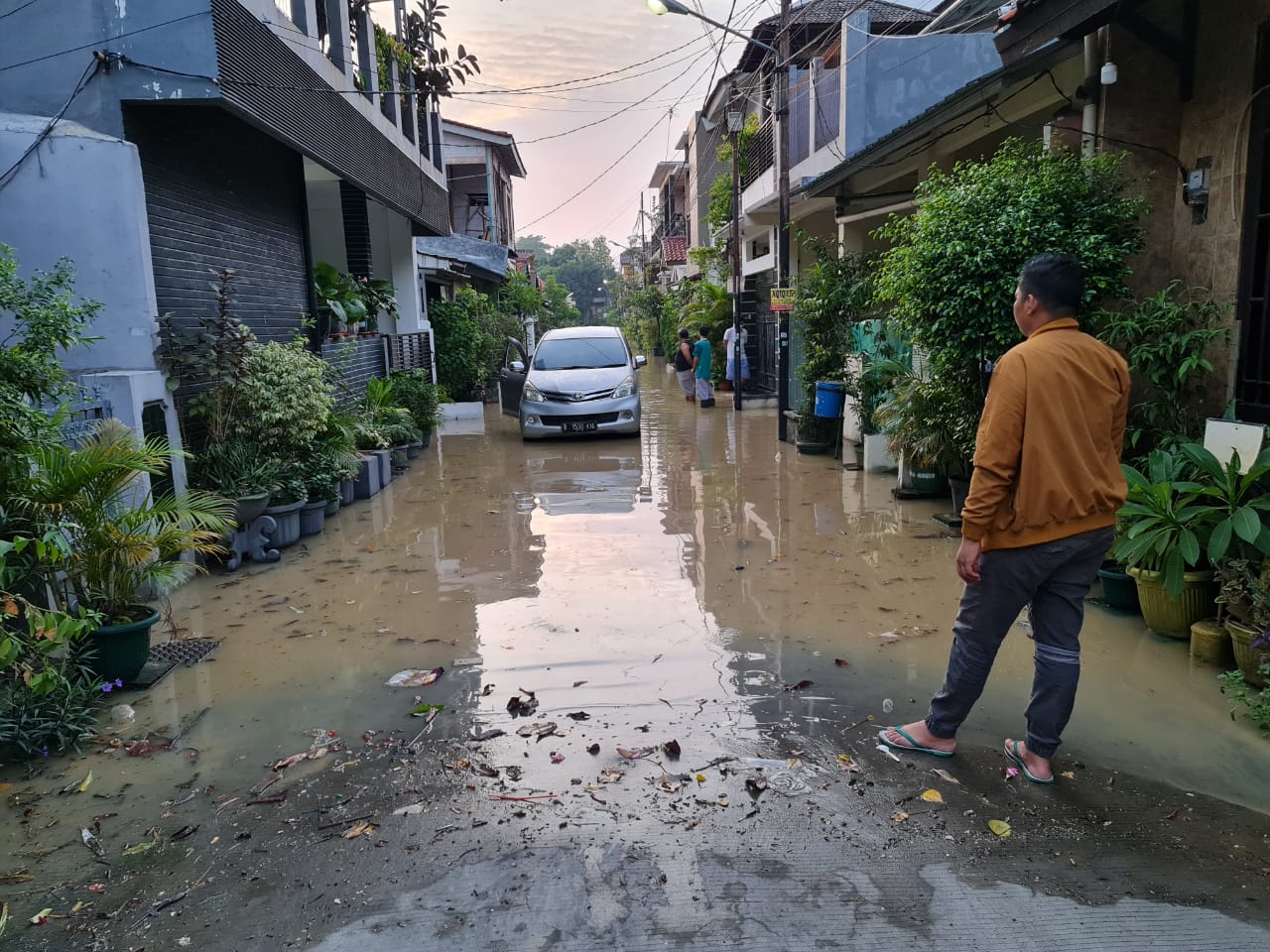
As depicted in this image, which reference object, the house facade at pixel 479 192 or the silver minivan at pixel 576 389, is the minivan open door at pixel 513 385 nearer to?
the silver minivan at pixel 576 389

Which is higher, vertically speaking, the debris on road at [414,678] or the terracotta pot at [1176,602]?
the terracotta pot at [1176,602]

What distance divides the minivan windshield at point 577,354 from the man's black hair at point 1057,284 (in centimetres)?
1091

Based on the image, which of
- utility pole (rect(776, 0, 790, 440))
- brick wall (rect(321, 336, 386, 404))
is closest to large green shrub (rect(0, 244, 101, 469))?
brick wall (rect(321, 336, 386, 404))

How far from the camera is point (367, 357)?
1265cm

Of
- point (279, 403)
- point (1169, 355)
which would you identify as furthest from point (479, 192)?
point (1169, 355)

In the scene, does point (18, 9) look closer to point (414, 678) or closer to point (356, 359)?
point (414, 678)

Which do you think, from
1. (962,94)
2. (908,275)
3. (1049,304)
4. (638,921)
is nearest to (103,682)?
(638,921)

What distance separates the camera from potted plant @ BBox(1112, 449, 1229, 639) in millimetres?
4551

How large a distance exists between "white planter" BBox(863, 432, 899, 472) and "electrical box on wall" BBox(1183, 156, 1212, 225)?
15.3ft

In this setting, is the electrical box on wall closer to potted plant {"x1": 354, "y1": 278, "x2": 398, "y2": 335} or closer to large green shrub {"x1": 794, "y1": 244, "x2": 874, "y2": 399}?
large green shrub {"x1": 794, "y1": 244, "x2": 874, "y2": 399}

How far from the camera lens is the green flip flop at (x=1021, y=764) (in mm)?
3469

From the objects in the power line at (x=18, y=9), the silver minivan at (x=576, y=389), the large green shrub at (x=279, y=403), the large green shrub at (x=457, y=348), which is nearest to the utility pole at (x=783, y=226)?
the silver minivan at (x=576, y=389)

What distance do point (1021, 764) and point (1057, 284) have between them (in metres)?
1.87

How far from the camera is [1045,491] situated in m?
3.20
